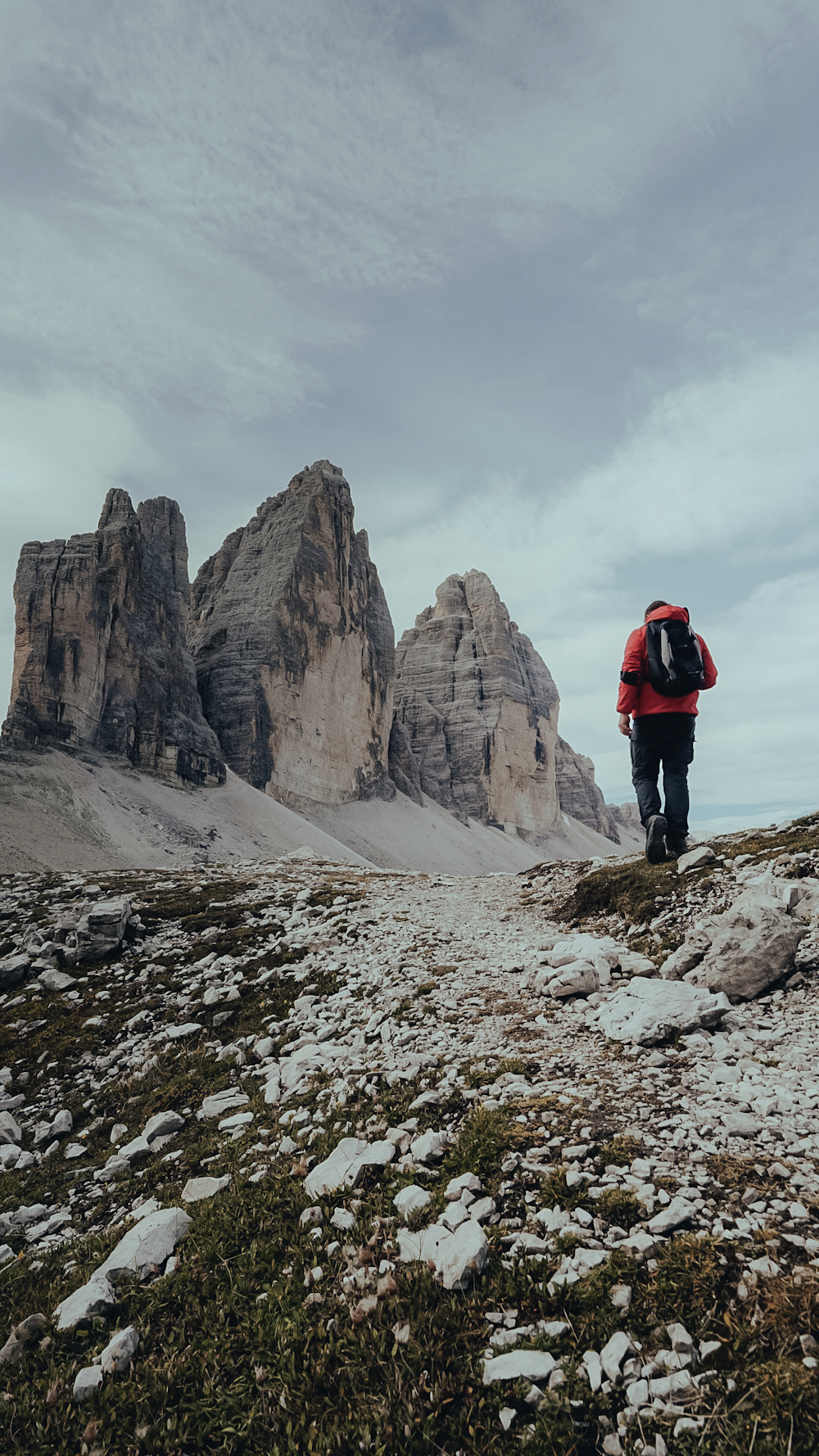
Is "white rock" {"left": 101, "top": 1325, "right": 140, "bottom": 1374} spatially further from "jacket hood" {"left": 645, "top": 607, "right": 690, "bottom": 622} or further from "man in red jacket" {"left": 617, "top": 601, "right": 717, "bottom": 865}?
"jacket hood" {"left": 645, "top": 607, "right": 690, "bottom": 622}

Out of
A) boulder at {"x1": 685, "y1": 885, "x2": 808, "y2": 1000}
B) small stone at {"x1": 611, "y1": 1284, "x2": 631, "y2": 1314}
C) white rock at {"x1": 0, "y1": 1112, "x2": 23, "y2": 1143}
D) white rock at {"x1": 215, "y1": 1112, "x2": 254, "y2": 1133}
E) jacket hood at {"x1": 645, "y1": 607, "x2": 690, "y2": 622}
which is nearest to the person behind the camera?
small stone at {"x1": 611, "y1": 1284, "x2": 631, "y2": 1314}

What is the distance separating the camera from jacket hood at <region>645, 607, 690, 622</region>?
38.8 ft

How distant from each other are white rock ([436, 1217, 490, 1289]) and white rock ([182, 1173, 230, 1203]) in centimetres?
249

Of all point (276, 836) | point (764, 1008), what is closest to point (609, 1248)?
point (764, 1008)

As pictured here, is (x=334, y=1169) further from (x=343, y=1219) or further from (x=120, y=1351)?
(x=120, y=1351)

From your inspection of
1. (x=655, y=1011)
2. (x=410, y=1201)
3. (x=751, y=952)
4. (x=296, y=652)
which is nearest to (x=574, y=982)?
(x=655, y=1011)

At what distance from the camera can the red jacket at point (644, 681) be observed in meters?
11.8

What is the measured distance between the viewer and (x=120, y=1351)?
3.71 metres

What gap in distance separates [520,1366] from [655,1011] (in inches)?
151

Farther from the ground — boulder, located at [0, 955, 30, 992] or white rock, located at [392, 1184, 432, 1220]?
white rock, located at [392, 1184, 432, 1220]

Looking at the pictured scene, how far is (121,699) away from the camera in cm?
8725

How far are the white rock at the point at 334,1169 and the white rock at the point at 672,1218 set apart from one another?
7.48ft

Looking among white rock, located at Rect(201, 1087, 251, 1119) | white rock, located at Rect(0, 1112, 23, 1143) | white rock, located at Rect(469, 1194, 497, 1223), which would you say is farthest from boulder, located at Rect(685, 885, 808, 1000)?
white rock, located at Rect(0, 1112, 23, 1143)

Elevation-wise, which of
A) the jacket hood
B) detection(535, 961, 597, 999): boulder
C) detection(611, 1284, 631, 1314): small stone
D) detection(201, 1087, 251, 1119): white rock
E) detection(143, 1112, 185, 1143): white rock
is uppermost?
the jacket hood
